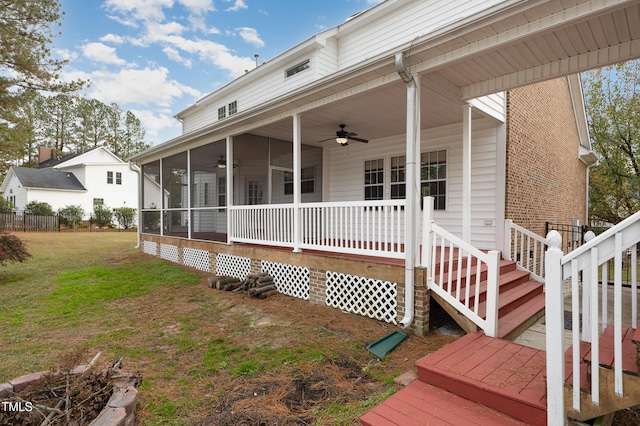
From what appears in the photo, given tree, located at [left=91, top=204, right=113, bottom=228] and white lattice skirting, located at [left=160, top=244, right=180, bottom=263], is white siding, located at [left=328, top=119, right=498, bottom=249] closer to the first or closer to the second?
white lattice skirting, located at [left=160, top=244, right=180, bottom=263]

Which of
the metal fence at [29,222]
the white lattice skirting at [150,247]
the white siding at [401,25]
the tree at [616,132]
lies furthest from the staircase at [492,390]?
the metal fence at [29,222]

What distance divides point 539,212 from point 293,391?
292 inches

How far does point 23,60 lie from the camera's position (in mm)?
10062

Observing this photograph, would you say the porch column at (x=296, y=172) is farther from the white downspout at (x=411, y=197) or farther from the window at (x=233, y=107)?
the window at (x=233, y=107)

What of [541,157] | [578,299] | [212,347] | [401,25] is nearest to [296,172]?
[212,347]

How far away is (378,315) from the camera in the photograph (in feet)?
16.3

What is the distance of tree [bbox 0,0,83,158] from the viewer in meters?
9.71

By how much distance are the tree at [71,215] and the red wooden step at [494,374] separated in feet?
87.9

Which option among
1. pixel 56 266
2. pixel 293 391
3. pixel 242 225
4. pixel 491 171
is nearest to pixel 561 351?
pixel 293 391

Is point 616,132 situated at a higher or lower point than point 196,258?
higher

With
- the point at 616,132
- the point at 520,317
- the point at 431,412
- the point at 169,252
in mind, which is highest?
the point at 616,132

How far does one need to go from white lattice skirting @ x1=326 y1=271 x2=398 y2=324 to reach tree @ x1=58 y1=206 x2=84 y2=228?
960 inches

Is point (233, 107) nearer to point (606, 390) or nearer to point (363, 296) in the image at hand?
point (363, 296)

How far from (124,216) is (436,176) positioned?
2568cm
